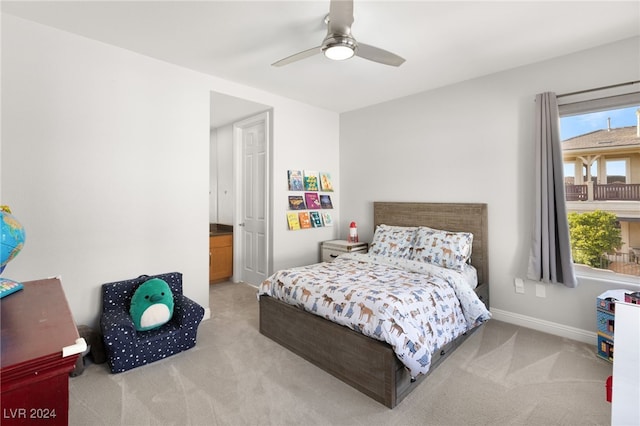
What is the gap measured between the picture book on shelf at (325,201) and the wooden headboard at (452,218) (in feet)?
2.83

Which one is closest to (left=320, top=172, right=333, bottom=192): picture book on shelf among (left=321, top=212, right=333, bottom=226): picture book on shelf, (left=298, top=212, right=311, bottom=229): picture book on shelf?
(left=321, top=212, right=333, bottom=226): picture book on shelf

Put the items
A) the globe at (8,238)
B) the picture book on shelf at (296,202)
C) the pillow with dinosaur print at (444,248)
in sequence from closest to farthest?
the globe at (8,238)
the pillow with dinosaur print at (444,248)
the picture book on shelf at (296,202)

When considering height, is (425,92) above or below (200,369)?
above

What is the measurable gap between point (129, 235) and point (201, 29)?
1.87m

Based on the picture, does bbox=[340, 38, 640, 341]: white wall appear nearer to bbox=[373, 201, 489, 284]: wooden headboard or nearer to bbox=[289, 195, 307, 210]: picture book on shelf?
bbox=[373, 201, 489, 284]: wooden headboard

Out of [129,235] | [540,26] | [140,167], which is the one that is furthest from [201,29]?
[540,26]

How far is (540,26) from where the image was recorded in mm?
2379

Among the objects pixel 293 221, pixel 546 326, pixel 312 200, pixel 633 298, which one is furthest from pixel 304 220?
pixel 633 298

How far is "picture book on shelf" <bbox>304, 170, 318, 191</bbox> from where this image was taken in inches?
173

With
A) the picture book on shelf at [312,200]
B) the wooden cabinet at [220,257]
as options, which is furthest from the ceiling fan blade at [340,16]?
the wooden cabinet at [220,257]

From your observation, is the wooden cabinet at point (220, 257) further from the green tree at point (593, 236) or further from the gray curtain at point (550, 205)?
the green tree at point (593, 236)

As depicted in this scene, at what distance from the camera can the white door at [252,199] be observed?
4.27 meters

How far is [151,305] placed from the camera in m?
2.59

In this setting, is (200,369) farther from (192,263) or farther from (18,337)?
(18,337)
